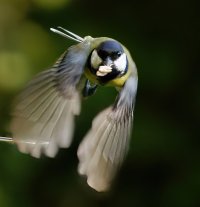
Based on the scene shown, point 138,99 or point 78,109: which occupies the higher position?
point 78,109

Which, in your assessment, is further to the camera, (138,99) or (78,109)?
(138,99)

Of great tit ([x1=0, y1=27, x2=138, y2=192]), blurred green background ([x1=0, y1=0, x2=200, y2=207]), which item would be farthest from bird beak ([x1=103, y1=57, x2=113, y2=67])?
blurred green background ([x1=0, y1=0, x2=200, y2=207])

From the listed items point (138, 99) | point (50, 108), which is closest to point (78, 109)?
point (50, 108)

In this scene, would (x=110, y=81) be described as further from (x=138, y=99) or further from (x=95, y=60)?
(x=138, y=99)

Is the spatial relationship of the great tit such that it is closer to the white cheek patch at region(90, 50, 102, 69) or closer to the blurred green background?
the white cheek patch at region(90, 50, 102, 69)

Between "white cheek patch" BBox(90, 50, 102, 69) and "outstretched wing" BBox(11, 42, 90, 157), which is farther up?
"white cheek patch" BBox(90, 50, 102, 69)

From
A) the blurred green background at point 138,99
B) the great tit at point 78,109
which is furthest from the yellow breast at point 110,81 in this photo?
the blurred green background at point 138,99

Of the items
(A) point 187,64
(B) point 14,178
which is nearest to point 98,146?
(B) point 14,178

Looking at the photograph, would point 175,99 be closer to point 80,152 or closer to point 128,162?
point 128,162
